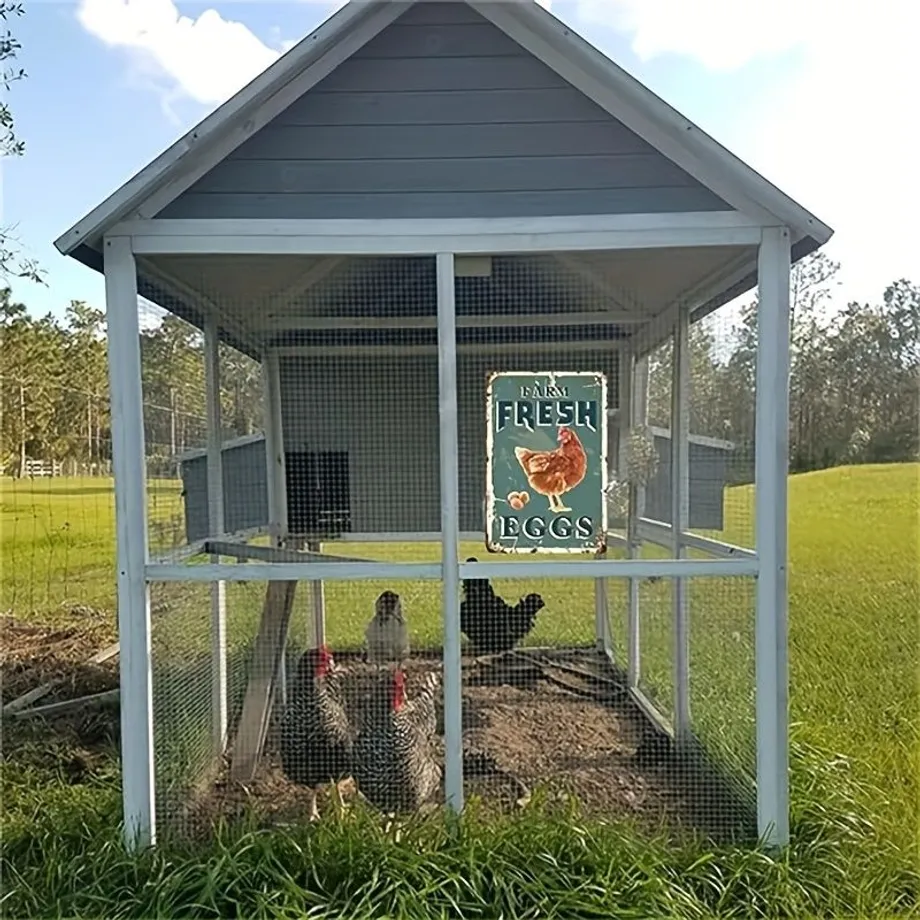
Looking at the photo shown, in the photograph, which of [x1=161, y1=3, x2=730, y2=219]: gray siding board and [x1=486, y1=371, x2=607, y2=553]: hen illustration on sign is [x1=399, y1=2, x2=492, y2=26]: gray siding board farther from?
[x1=486, y1=371, x2=607, y2=553]: hen illustration on sign

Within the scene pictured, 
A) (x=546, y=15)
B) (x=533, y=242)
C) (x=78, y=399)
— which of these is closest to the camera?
(x=546, y=15)

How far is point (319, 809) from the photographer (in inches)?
103

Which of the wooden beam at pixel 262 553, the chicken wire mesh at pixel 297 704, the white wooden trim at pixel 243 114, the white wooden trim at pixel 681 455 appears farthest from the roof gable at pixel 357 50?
the chicken wire mesh at pixel 297 704

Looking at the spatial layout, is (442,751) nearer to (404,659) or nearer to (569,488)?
(404,659)

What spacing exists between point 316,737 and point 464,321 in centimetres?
153

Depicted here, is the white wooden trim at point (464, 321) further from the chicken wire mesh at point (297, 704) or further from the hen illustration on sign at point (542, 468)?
the chicken wire mesh at point (297, 704)

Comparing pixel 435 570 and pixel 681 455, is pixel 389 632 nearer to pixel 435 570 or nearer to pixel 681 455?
pixel 435 570

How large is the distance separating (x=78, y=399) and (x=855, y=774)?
609 centimetres

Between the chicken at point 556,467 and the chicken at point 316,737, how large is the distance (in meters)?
1.11

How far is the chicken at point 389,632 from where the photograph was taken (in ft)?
10.4

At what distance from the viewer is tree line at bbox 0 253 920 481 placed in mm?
2742

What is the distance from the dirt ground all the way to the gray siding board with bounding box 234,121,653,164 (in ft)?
6.21

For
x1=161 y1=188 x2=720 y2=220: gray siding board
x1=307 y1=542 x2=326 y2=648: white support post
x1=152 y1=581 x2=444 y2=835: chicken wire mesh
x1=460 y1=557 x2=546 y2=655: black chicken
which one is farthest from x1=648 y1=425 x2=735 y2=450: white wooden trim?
x1=307 y1=542 x2=326 y2=648: white support post

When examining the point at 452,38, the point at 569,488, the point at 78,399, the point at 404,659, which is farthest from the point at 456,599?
the point at 78,399
